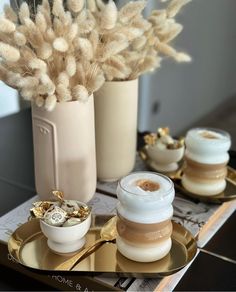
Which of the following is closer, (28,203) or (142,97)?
(28,203)

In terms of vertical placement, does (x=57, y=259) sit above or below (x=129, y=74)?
below

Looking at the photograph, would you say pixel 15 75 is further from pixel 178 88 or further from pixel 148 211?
pixel 178 88

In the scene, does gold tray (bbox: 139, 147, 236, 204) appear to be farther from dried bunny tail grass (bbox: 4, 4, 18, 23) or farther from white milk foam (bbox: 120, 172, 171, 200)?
dried bunny tail grass (bbox: 4, 4, 18, 23)

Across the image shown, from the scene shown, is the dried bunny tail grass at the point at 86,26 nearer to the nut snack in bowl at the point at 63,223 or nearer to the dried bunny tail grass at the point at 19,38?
the dried bunny tail grass at the point at 19,38

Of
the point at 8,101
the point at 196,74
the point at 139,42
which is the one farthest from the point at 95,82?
the point at 196,74

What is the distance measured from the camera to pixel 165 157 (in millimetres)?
811

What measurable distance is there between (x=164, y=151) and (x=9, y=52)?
385mm

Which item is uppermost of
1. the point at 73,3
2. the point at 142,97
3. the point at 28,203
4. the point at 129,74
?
the point at 73,3

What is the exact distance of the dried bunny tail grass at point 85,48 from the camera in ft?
1.82

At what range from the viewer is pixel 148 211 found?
525 millimetres

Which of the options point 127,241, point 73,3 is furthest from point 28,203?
point 73,3

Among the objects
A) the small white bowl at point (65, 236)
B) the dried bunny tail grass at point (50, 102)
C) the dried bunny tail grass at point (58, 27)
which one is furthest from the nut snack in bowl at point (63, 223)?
the dried bunny tail grass at point (58, 27)

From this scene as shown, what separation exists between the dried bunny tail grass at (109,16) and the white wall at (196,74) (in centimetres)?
73

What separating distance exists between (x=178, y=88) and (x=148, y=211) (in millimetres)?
1012
